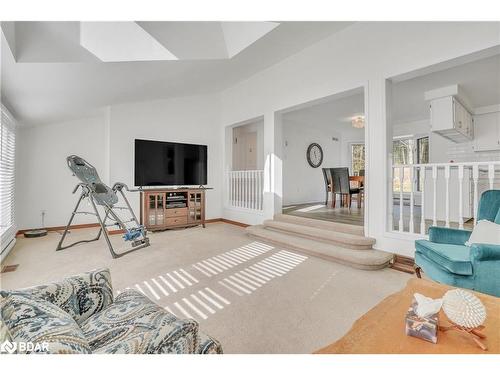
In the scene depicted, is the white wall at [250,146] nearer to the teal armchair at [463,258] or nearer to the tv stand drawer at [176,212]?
the tv stand drawer at [176,212]

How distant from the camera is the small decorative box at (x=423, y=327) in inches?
39.9

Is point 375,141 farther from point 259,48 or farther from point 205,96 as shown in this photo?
point 205,96

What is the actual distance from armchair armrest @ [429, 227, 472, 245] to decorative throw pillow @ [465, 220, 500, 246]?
132mm

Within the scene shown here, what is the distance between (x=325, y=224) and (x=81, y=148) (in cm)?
499

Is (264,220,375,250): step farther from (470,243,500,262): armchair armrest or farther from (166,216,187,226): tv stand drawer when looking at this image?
(166,216,187,226): tv stand drawer

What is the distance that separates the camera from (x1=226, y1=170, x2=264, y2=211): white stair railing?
5289 millimetres

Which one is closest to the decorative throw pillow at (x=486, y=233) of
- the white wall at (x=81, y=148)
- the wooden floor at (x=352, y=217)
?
the wooden floor at (x=352, y=217)

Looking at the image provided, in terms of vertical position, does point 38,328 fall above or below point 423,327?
above

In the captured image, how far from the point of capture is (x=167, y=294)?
2281 mm

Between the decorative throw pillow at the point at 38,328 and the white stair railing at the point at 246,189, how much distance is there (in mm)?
4457

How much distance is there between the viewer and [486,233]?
199cm

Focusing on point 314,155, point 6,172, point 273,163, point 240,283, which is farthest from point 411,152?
point 6,172

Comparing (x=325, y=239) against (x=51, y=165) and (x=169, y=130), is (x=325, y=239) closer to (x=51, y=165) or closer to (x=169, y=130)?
(x=169, y=130)
